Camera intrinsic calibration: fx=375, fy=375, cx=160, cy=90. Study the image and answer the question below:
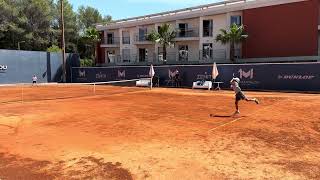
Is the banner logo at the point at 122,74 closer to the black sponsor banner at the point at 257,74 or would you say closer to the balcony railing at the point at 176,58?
the black sponsor banner at the point at 257,74

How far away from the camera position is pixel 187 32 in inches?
1841

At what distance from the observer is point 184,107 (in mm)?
18438

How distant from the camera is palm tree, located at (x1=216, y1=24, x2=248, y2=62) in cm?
3797

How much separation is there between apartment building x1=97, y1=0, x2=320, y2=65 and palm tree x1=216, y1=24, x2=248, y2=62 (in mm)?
1226

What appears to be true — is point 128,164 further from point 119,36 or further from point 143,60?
point 119,36

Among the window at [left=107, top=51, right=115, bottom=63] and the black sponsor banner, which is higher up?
the window at [left=107, top=51, right=115, bottom=63]

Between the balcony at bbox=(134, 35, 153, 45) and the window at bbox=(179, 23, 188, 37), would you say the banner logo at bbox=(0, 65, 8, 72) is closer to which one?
the balcony at bbox=(134, 35, 153, 45)

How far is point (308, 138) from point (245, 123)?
284cm

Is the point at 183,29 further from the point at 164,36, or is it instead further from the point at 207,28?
the point at 207,28

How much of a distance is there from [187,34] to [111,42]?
15406 mm

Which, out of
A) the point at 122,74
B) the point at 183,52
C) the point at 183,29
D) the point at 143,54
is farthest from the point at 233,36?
the point at 143,54

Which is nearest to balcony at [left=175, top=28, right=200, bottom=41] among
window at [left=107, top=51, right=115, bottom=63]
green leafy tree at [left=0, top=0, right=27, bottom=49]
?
window at [left=107, top=51, right=115, bottom=63]

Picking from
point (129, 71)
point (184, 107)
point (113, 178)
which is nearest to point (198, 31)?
point (129, 71)

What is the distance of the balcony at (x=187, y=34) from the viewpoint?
45.3 meters
